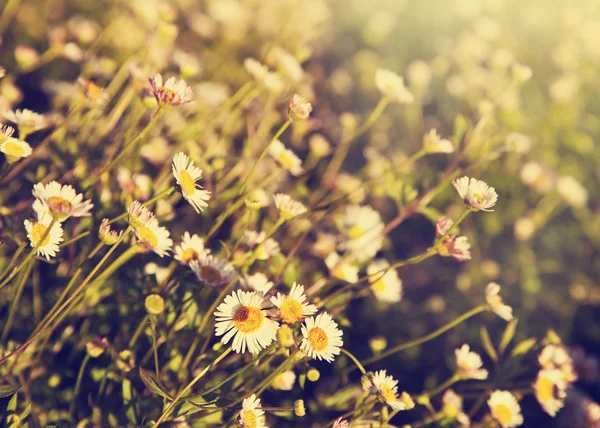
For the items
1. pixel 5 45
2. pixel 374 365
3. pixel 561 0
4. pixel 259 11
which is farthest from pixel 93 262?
pixel 561 0

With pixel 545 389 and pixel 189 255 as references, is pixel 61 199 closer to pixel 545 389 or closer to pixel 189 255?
pixel 189 255

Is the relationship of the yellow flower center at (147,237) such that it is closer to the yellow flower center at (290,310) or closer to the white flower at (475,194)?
the yellow flower center at (290,310)

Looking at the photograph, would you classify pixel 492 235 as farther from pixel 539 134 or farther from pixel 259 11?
pixel 259 11

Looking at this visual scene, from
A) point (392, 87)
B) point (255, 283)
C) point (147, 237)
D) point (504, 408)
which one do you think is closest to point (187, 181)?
point (147, 237)

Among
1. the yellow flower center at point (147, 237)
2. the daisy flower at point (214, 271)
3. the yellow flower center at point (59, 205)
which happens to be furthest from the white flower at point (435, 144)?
the yellow flower center at point (59, 205)

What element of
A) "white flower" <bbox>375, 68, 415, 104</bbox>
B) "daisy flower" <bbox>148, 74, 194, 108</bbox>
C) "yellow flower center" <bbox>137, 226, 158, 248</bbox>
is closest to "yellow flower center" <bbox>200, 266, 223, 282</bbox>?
"yellow flower center" <bbox>137, 226, 158, 248</bbox>

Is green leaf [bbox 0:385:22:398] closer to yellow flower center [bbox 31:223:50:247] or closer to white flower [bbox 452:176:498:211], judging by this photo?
yellow flower center [bbox 31:223:50:247]

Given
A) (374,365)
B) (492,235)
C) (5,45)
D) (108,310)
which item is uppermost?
(5,45)
